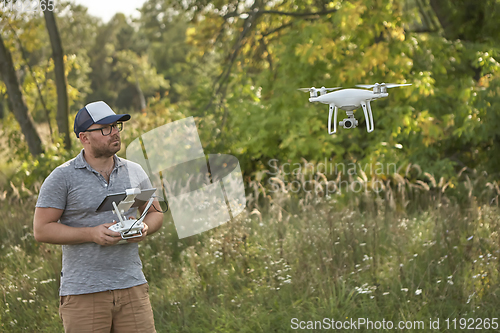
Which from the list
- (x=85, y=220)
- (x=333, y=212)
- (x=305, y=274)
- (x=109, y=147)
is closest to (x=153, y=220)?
(x=85, y=220)

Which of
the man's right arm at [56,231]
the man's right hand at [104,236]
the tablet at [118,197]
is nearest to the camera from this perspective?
the tablet at [118,197]

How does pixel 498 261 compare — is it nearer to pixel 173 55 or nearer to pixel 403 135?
pixel 403 135

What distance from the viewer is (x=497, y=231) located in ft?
15.3

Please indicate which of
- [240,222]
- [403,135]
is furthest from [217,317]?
[403,135]

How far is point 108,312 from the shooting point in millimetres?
2434

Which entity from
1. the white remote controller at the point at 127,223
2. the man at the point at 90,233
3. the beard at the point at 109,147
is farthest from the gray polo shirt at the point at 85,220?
the white remote controller at the point at 127,223

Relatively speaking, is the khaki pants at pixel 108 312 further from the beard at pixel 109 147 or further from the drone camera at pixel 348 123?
the drone camera at pixel 348 123

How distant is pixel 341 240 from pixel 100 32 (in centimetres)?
5239

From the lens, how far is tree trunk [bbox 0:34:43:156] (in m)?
8.62

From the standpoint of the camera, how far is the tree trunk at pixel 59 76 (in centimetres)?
837

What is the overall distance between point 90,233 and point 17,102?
7716mm

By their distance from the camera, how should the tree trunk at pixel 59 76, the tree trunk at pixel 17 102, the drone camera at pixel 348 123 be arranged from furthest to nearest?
the tree trunk at pixel 17 102, the tree trunk at pixel 59 76, the drone camera at pixel 348 123

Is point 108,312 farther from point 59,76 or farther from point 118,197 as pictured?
point 59,76

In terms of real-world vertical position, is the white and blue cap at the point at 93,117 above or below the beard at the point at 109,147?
above
